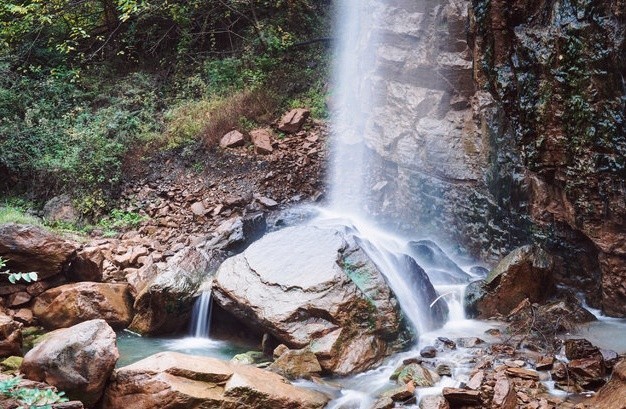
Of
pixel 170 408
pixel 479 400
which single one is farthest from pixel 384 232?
pixel 170 408

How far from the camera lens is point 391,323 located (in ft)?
20.1

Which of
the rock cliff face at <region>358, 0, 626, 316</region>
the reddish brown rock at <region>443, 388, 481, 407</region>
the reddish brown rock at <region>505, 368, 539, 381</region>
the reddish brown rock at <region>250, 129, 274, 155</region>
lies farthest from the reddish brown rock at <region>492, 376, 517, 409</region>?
the reddish brown rock at <region>250, 129, 274, 155</region>

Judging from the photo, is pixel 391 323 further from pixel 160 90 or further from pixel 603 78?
pixel 160 90

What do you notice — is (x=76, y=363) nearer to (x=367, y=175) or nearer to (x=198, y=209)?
(x=198, y=209)

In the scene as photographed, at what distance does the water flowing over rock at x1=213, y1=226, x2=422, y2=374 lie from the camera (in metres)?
5.86

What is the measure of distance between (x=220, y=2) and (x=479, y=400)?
11.0 metres

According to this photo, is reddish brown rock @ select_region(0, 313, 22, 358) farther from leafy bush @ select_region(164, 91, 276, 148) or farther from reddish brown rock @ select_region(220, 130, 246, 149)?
leafy bush @ select_region(164, 91, 276, 148)

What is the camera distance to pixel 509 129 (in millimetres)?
7980

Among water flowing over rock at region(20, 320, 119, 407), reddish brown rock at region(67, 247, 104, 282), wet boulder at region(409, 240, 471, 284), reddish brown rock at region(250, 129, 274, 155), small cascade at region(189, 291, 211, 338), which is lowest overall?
small cascade at region(189, 291, 211, 338)

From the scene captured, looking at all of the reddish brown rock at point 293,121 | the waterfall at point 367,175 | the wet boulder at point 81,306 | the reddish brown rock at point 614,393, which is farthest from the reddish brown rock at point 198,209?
the reddish brown rock at point 614,393

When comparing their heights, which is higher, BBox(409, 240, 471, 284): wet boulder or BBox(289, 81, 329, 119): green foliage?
BBox(289, 81, 329, 119): green foliage

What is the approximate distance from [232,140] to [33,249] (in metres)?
4.96

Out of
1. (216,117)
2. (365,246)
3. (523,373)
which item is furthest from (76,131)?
(523,373)

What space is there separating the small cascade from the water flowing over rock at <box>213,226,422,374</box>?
18.2 inches
